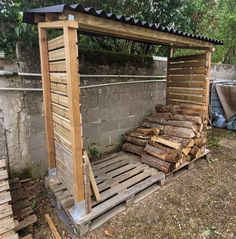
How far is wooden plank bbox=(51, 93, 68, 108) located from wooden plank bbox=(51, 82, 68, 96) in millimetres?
47

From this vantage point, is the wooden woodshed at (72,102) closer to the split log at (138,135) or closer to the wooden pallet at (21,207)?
the wooden pallet at (21,207)

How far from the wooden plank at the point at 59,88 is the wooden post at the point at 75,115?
20 centimetres

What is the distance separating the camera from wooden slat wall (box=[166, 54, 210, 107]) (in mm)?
3740

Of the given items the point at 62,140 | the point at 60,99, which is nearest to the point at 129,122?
the point at 62,140

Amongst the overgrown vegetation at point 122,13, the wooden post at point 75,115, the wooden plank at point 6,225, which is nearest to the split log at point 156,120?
the overgrown vegetation at point 122,13

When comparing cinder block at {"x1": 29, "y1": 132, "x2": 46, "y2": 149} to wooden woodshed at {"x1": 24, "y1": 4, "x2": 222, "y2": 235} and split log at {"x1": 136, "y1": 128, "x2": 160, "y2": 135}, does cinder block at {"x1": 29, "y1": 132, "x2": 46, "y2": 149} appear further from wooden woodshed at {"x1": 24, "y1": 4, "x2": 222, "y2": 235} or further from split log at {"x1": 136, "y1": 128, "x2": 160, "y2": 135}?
split log at {"x1": 136, "y1": 128, "x2": 160, "y2": 135}

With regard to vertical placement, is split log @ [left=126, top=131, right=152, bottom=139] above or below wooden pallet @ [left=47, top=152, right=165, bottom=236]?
above

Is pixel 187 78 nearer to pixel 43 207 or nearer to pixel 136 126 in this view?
pixel 136 126

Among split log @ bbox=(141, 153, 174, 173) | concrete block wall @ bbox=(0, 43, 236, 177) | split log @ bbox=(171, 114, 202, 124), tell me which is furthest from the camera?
split log @ bbox=(171, 114, 202, 124)

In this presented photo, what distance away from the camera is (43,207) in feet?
8.81

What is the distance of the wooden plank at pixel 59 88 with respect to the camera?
219 cm

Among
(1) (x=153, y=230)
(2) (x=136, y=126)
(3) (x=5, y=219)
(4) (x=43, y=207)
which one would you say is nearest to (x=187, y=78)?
(2) (x=136, y=126)

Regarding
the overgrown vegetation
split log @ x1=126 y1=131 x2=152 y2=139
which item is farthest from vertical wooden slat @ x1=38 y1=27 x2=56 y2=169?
split log @ x1=126 y1=131 x2=152 y2=139

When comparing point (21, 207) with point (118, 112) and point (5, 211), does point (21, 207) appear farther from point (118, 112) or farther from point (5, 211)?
point (118, 112)
